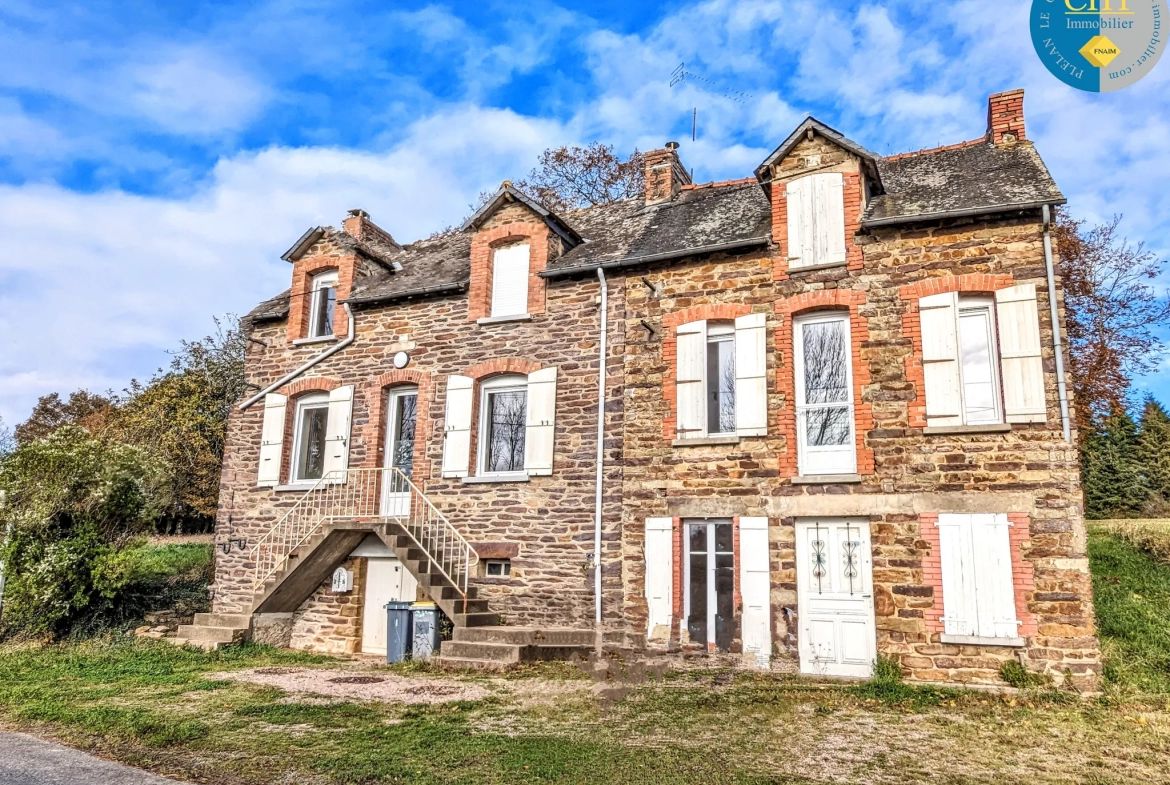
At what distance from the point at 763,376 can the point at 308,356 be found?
8.41 m

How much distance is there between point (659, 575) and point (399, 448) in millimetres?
5308

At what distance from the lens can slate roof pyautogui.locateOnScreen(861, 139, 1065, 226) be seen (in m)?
9.87

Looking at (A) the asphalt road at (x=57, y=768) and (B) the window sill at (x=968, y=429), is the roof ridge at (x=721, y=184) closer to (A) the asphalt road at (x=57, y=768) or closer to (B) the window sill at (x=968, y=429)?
(B) the window sill at (x=968, y=429)

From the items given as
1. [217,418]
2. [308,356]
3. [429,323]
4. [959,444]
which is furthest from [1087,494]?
[217,418]

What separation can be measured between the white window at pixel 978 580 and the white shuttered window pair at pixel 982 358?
128 cm

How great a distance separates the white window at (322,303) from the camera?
14852 millimetres

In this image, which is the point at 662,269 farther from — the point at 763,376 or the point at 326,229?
the point at 326,229

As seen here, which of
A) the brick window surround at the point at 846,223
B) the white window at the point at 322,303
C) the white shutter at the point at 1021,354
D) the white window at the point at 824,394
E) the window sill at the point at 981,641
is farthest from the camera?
the white window at the point at 322,303

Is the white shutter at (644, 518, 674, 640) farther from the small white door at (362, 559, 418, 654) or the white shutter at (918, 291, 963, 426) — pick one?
the small white door at (362, 559, 418, 654)

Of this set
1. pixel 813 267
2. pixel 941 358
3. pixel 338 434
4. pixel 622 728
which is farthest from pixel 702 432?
pixel 338 434

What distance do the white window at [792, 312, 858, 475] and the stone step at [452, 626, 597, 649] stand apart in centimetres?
381

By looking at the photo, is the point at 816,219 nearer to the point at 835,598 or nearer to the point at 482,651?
the point at 835,598

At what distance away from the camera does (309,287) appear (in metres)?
15.0

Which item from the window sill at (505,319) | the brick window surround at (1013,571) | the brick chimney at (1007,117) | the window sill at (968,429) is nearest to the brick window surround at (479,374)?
the window sill at (505,319)
